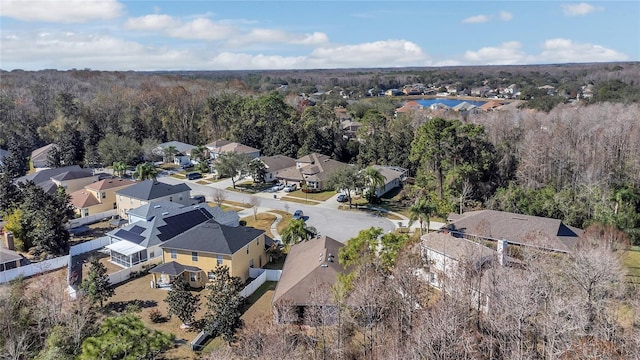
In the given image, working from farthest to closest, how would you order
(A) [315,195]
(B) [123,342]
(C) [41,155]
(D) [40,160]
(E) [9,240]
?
(C) [41,155] → (D) [40,160] → (A) [315,195] → (E) [9,240] → (B) [123,342]

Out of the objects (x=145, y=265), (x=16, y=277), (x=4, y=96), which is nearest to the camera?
(x=16, y=277)

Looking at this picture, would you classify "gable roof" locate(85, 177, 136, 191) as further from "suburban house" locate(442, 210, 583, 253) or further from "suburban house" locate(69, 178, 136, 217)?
"suburban house" locate(442, 210, 583, 253)

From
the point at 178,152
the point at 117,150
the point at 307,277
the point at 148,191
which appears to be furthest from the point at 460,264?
the point at 178,152

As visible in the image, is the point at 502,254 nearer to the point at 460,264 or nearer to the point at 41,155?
the point at 460,264

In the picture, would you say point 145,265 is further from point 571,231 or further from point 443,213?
point 571,231

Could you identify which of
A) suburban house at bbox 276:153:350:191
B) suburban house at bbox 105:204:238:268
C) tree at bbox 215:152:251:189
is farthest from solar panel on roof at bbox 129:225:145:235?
suburban house at bbox 276:153:350:191

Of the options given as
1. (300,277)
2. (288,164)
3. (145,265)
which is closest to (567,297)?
(300,277)

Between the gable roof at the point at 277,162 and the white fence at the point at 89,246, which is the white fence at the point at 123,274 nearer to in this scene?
the white fence at the point at 89,246

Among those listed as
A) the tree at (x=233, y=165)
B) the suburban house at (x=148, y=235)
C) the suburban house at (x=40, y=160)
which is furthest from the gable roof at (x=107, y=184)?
the suburban house at (x=40, y=160)
